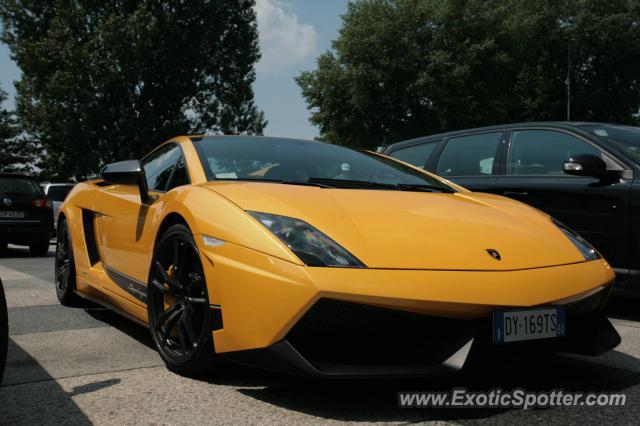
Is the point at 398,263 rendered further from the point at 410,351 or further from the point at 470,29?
the point at 470,29

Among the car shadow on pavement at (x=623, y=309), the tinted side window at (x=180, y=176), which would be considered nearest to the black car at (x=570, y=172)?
the car shadow on pavement at (x=623, y=309)

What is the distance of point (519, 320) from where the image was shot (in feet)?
8.20

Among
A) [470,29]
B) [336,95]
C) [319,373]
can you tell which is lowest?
[319,373]

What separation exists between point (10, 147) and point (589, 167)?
182 ft

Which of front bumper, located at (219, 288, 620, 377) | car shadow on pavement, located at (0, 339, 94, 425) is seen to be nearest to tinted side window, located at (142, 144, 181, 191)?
car shadow on pavement, located at (0, 339, 94, 425)

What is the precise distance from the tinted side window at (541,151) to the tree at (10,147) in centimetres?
5285

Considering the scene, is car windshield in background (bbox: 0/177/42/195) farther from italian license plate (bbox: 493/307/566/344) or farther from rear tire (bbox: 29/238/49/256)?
italian license plate (bbox: 493/307/566/344)

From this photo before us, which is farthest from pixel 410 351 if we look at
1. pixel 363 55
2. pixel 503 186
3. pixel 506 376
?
pixel 363 55

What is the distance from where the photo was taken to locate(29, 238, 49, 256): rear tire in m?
12.3

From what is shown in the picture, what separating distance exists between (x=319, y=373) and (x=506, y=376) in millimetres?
1078

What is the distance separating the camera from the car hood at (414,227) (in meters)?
Answer: 2.59

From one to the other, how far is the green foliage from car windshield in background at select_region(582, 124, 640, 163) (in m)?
25.3

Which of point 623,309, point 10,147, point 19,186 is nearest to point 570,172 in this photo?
point 623,309

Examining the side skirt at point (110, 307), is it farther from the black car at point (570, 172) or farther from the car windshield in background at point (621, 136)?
the car windshield in background at point (621, 136)
